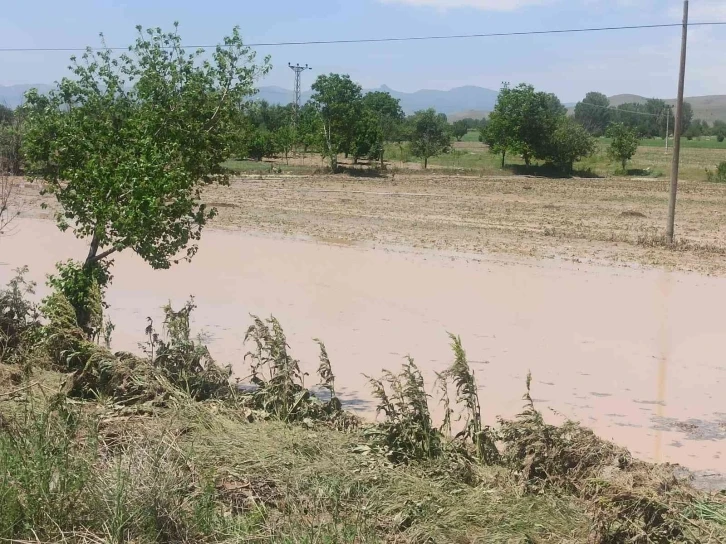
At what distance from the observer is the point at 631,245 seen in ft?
67.4

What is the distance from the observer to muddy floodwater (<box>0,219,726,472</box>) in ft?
29.1

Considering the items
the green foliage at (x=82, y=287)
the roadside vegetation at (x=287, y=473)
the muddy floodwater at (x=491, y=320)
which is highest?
the green foliage at (x=82, y=287)

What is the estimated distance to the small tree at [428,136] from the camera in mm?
55375

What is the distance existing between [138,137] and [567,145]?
153ft

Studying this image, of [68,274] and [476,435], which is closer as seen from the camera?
[476,435]

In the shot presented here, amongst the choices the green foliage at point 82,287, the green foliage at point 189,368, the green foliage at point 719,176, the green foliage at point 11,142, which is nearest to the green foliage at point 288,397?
the green foliage at point 189,368

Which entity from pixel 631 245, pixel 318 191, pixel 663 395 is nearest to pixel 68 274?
pixel 663 395

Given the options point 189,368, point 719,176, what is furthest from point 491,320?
point 719,176

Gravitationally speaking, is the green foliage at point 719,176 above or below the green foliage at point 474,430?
above

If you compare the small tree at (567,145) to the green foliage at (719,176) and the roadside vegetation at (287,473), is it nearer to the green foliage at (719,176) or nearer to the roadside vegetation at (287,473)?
the green foliage at (719,176)

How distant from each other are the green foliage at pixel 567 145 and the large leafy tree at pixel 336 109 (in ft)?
42.4

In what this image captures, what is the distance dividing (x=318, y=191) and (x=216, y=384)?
2811 cm

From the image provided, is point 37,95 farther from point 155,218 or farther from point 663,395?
point 663,395

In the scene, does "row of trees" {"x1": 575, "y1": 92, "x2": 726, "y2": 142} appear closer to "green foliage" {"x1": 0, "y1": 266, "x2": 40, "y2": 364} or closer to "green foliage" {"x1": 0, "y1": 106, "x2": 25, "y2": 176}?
"green foliage" {"x1": 0, "y1": 106, "x2": 25, "y2": 176}
